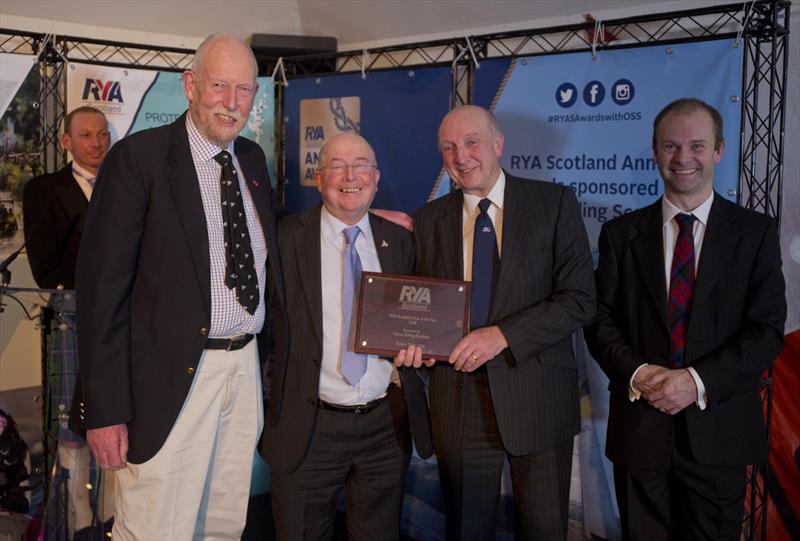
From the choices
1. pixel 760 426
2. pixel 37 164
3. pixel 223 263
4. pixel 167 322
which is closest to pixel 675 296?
pixel 760 426

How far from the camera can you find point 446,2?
4.88m

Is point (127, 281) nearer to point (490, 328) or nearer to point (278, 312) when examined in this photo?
point (278, 312)

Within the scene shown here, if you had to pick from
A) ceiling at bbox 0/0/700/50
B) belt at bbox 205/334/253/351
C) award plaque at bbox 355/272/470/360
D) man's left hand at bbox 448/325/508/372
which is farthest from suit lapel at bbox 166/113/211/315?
ceiling at bbox 0/0/700/50

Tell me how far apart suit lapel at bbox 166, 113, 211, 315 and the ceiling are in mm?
2856

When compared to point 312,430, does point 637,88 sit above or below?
above

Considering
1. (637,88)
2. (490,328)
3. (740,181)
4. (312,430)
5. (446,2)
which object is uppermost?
(446,2)

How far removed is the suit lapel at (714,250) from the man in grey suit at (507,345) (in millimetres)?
409

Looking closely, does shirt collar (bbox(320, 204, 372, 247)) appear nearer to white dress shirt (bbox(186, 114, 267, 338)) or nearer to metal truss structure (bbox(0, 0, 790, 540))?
white dress shirt (bbox(186, 114, 267, 338))

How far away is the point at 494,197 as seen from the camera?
119 inches

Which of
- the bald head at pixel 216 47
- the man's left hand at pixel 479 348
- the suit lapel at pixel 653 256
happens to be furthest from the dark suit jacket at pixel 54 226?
the suit lapel at pixel 653 256

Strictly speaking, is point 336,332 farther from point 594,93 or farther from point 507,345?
point 594,93

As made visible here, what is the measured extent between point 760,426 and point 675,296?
23.6 inches

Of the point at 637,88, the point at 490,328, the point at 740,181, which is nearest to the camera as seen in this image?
the point at 490,328

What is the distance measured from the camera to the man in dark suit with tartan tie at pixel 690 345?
9.09 ft
